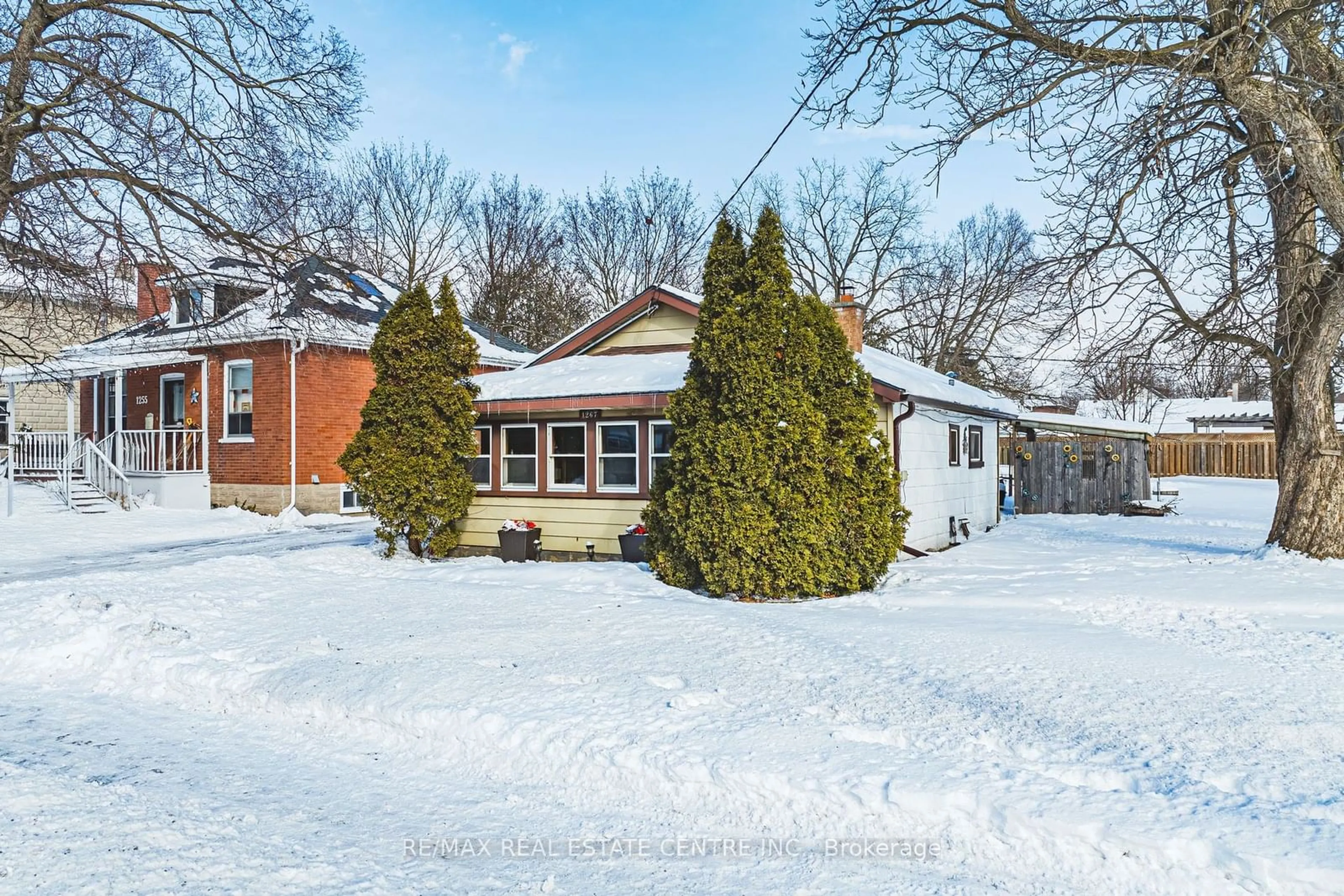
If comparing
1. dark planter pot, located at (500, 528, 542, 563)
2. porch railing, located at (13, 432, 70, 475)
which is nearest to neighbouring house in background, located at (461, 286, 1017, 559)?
dark planter pot, located at (500, 528, 542, 563)

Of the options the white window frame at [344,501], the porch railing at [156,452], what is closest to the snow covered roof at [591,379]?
the white window frame at [344,501]

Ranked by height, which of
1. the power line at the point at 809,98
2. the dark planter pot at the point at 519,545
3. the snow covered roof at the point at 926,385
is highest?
the power line at the point at 809,98

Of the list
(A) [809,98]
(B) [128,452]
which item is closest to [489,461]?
(A) [809,98]

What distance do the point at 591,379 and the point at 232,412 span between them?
11.7 metres

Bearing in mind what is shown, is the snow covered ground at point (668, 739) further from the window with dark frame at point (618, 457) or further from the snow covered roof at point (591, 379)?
the snow covered roof at point (591, 379)

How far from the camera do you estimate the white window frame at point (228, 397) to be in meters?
19.3

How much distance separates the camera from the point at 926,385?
13875mm

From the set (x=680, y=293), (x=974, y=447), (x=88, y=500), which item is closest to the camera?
(x=680, y=293)

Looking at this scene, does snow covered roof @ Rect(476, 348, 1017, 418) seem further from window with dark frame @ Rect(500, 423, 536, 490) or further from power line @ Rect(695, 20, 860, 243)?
power line @ Rect(695, 20, 860, 243)

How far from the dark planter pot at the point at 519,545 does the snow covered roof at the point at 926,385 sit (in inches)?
219

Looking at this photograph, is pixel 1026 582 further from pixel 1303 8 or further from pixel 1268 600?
pixel 1303 8

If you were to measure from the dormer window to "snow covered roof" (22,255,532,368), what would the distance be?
239 mm

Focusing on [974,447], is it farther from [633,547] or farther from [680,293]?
[633,547]

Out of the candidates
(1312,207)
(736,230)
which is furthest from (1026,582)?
(1312,207)
